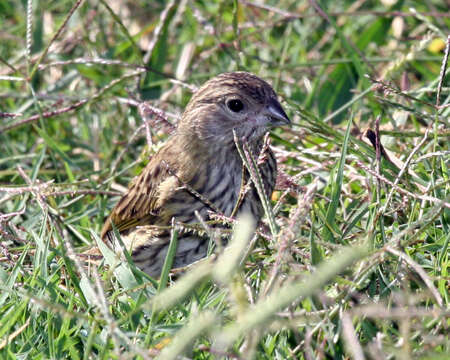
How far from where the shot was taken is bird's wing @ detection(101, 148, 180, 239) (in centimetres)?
375

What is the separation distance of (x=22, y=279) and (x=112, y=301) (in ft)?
1.71

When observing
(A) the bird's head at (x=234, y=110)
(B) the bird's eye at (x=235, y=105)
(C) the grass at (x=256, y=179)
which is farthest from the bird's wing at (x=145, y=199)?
(B) the bird's eye at (x=235, y=105)

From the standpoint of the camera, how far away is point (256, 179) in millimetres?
2580

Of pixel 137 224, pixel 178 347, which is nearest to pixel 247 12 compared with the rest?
pixel 137 224

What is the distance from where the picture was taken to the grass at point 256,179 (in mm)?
2338

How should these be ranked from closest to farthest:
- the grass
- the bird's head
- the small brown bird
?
1. the grass
2. the small brown bird
3. the bird's head

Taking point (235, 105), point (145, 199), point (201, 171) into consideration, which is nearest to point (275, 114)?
point (235, 105)

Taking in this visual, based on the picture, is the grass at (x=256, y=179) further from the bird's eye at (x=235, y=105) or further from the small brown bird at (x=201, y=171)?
the bird's eye at (x=235, y=105)

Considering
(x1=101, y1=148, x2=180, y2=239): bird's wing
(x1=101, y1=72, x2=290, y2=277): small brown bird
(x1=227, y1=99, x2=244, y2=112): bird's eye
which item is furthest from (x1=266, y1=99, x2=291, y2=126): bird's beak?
(x1=101, y1=148, x2=180, y2=239): bird's wing

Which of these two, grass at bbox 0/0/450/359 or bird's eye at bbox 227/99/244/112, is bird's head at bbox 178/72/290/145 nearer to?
bird's eye at bbox 227/99/244/112

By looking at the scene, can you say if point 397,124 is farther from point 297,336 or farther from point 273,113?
point 297,336

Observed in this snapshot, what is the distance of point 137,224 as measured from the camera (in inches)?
154

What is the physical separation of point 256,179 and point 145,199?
1355mm

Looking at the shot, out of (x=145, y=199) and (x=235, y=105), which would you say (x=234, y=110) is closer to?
(x=235, y=105)
